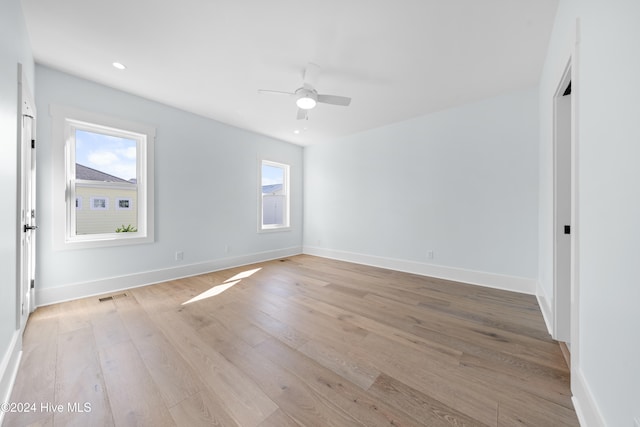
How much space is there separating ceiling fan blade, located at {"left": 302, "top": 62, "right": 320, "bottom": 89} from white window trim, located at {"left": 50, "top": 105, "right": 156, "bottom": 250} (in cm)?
243

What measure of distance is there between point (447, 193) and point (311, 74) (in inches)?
105

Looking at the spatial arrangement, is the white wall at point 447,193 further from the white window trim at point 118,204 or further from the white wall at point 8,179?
the white wall at point 8,179

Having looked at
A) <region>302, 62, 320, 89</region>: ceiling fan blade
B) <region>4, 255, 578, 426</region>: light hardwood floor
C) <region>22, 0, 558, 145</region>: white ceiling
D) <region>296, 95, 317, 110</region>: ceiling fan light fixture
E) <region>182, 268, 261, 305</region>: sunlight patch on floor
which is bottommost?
<region>4, 255, 578, 426</region>: light hardwood floor

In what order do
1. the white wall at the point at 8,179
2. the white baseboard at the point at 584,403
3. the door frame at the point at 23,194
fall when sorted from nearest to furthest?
the white baseboard at the point at 584,403 → the white wall at the point at 8,179 → the door frame at the point at 23,194

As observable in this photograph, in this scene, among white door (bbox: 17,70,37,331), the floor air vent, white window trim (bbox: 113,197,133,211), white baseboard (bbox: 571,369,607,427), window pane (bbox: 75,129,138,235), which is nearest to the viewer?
white baseboard (bbox: 571,369,607,427)

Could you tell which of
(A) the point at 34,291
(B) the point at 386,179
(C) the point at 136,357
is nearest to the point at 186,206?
(A) the point at 34,291

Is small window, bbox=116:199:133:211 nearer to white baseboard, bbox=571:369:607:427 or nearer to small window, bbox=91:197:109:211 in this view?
small window, bbox=91:197:109:211

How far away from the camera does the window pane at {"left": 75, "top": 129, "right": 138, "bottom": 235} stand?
287cm

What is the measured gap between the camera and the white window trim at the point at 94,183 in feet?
8.61

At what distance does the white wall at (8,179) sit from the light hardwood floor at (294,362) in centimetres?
24

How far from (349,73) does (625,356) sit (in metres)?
2.92

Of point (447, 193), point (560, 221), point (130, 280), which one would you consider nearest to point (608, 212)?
point (560, 221)

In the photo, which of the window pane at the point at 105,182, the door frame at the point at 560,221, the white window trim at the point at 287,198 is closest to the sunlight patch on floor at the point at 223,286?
the white window trim at the point at 287,198

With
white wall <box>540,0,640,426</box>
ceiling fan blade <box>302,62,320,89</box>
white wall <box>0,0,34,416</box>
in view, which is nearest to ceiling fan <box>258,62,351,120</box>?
ceiling fan blade <box>302,62,320,89</box>
